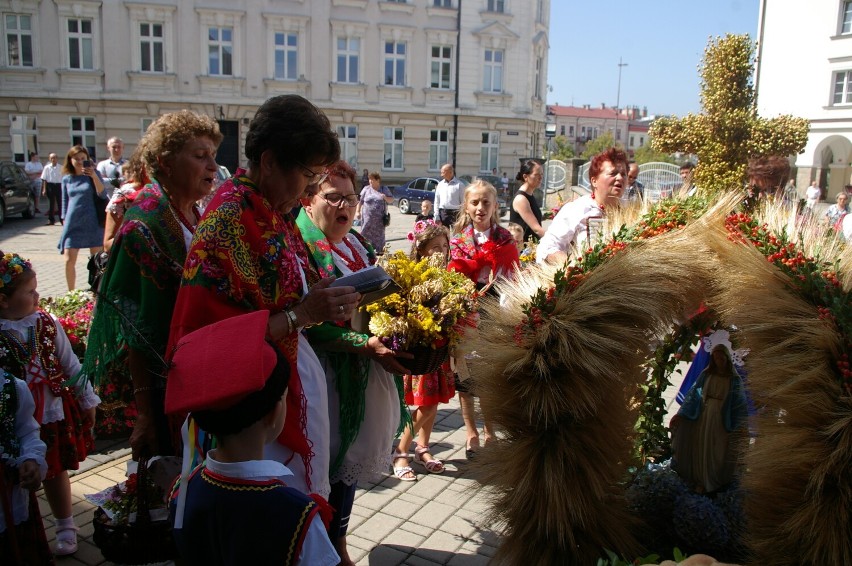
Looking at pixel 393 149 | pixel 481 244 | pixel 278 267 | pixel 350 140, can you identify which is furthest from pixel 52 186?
pixel 278 267

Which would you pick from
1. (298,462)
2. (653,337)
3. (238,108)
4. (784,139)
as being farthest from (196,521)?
(238,108)

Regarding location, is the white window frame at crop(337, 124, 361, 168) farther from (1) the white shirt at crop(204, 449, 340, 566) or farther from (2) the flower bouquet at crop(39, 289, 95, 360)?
(1) the white shirt at crop(204, 449, 340, 566)

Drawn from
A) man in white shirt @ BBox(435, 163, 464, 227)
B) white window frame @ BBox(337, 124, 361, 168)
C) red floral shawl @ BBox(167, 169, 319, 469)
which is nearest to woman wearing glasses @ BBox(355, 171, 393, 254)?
man in white shirt @ BBox(435, 163, 464, 227)

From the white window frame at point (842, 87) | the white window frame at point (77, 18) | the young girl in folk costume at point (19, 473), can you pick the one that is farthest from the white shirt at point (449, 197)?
the white window frame at point (842, 87)

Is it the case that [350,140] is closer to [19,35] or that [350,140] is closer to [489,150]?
[489,150]

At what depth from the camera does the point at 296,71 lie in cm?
3042

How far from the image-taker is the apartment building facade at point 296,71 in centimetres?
2795

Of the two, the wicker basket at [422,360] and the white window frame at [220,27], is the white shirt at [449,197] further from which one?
the white window frame at [220,27]

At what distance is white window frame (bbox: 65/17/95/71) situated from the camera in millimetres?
28125

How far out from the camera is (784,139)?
26.7ft

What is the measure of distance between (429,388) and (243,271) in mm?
2533

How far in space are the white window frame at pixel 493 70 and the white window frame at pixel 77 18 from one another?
655 inches

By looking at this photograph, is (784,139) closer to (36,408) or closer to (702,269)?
(702,269)

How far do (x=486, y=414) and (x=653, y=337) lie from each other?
69 centimetres
